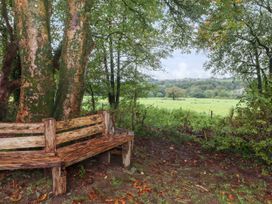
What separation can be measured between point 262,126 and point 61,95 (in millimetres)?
5064

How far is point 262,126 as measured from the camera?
734 centimetres

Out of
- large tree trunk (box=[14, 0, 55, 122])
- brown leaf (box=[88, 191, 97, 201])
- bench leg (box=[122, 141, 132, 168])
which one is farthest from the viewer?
bench leg (box=[122, 141, 132, 168])

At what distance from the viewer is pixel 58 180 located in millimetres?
4477

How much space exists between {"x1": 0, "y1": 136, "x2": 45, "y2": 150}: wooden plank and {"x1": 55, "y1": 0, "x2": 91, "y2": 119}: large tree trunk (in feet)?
3.92

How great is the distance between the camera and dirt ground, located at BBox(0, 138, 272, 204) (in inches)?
188

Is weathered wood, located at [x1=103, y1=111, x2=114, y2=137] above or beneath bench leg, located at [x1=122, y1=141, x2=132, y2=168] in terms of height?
above

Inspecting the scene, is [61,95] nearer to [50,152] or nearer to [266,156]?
[50,152]

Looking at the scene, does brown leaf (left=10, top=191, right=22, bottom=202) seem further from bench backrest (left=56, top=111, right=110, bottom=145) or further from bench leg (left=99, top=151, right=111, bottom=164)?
bench leg (left=99, top=151, right=111, bottom=164)

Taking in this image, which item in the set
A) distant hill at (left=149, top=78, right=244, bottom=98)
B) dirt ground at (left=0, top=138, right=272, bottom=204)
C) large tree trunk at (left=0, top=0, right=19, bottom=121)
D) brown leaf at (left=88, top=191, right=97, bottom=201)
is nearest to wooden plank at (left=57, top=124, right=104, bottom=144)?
dirt ground at (left=0, top=138, right=272, bottom=204)

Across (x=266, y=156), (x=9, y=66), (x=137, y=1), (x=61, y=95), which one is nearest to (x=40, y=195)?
(x=61, y=95)

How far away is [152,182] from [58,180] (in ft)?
6.35

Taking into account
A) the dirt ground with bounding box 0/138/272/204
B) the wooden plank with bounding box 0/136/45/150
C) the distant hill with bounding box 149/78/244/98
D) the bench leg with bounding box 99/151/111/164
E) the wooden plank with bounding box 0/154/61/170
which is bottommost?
the dirt ground with bounding box 0/138/272/204

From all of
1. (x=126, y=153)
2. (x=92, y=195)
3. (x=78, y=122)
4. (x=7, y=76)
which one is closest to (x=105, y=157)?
(x=126, y=153)

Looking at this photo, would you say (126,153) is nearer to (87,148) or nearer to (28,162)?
(87,148)
